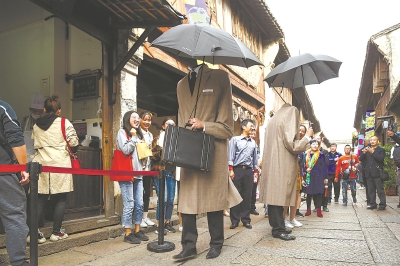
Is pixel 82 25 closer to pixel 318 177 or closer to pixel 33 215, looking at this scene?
pixel 33 215

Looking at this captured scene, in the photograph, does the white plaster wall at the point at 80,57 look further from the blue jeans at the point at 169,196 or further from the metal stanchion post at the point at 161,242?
the metal stanchion post at the point at 161,242

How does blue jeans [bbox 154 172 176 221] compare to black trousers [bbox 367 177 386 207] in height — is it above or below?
above

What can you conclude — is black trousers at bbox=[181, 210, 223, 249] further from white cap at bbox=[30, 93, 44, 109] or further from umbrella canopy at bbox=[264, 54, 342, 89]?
white cap at bbox=[30, 93, 44, 109]

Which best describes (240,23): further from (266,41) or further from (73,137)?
(73,137)

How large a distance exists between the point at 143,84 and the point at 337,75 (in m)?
5.47

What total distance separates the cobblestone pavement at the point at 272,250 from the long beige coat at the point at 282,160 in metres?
0.60

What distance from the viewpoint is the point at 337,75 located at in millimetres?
5938

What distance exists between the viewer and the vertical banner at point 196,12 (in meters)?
8.80

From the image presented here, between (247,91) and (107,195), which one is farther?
(247,91)

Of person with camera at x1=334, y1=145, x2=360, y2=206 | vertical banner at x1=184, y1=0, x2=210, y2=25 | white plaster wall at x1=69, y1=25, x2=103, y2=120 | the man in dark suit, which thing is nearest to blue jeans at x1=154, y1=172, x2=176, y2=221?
A: white plaster wall at x1=69, y1=25, x2=103, y2=120

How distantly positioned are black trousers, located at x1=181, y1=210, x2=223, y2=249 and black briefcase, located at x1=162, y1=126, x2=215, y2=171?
58 cm

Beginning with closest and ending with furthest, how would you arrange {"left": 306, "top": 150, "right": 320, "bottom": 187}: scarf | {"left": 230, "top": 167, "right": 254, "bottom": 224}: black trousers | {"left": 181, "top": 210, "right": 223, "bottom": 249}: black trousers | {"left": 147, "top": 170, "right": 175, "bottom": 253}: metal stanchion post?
{"left": 181, "top": 210, "right": 223, "bottom": 249}: black trousers, {"left": 147, "top": 170, "right": 175, "bottom": 253}: metal stanchion post, {"left": 230, "top": 167, "right": 254, "bottom": 224}: black trousers, {"left": 306, "top": 150, "right": 320, "bottom": 187}: scarf

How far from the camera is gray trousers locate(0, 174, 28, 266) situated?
10.2ft

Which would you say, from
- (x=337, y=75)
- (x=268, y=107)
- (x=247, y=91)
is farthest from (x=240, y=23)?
(x=337, y=75)
